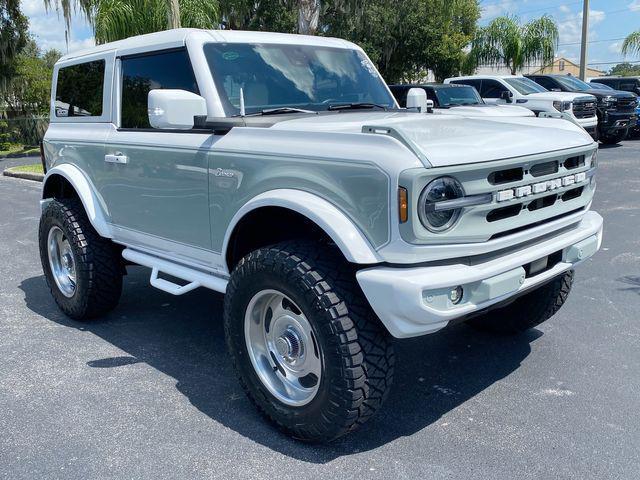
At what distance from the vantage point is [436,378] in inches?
156

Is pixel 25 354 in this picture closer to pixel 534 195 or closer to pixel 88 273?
pixel 88 273

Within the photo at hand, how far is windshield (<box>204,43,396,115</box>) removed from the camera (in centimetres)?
389

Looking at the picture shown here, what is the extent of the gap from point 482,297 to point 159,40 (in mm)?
2732

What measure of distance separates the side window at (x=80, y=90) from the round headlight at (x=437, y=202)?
300 cm

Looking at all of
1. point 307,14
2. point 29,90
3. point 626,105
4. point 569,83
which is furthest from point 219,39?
point 29,90

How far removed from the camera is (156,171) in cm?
407

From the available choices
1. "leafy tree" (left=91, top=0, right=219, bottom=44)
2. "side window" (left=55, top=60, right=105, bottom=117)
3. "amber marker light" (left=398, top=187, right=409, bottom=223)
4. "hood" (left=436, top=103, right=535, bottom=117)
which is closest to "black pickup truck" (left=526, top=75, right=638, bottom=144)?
"hood" (left=436, top=103, right=535, bottom=117)

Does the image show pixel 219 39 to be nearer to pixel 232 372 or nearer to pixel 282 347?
pixel 282 347

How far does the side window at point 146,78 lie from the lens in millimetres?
4023

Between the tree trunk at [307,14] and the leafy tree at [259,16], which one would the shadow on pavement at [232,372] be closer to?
the tree trunk at [307,14]

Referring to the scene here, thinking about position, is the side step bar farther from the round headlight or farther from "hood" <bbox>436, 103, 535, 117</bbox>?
"hood" <bbox>436, 103, 535, 117</bbox>

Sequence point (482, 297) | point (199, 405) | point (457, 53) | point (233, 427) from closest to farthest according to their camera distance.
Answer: point (482, 297), point (233, 427), point (199, 405), point (457, 53)

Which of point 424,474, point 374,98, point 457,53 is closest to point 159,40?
point 374,98

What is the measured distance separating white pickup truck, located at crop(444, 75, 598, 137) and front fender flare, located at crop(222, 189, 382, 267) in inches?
514
